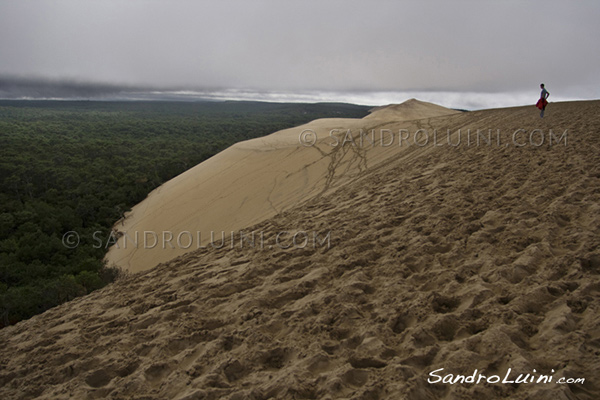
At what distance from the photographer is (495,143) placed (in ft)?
28.0

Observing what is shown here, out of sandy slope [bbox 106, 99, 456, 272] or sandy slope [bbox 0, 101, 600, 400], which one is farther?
sandy slope [bbox 106, 99, 456, 272]

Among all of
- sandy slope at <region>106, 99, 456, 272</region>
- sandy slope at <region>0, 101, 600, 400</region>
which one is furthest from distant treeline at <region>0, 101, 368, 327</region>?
sandy slope at <region>0, 101, 600, 400</region>

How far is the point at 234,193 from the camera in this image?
13164mm

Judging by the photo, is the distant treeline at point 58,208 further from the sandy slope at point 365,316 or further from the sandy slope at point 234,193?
the sandy slope at point 365,316

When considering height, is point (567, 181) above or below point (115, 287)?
above

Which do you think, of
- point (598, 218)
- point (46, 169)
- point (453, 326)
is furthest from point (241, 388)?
point (46, 169)

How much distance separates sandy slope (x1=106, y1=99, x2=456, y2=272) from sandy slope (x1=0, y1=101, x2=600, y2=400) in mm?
4569

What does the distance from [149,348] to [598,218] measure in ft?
15.5

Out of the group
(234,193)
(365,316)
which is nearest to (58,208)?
(234,193)

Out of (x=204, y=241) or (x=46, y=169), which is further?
(x=46, y=169)

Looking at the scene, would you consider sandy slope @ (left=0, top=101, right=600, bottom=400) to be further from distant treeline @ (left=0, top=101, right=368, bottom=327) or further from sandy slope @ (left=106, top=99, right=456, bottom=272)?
distant treeline @ (left=0, top=101, right=368, bottom=327)

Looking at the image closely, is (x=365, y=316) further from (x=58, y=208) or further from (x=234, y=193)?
(x=58, y=208)

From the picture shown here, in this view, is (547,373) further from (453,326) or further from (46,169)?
(46,169)

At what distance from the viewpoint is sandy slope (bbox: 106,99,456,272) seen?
1070 cm
